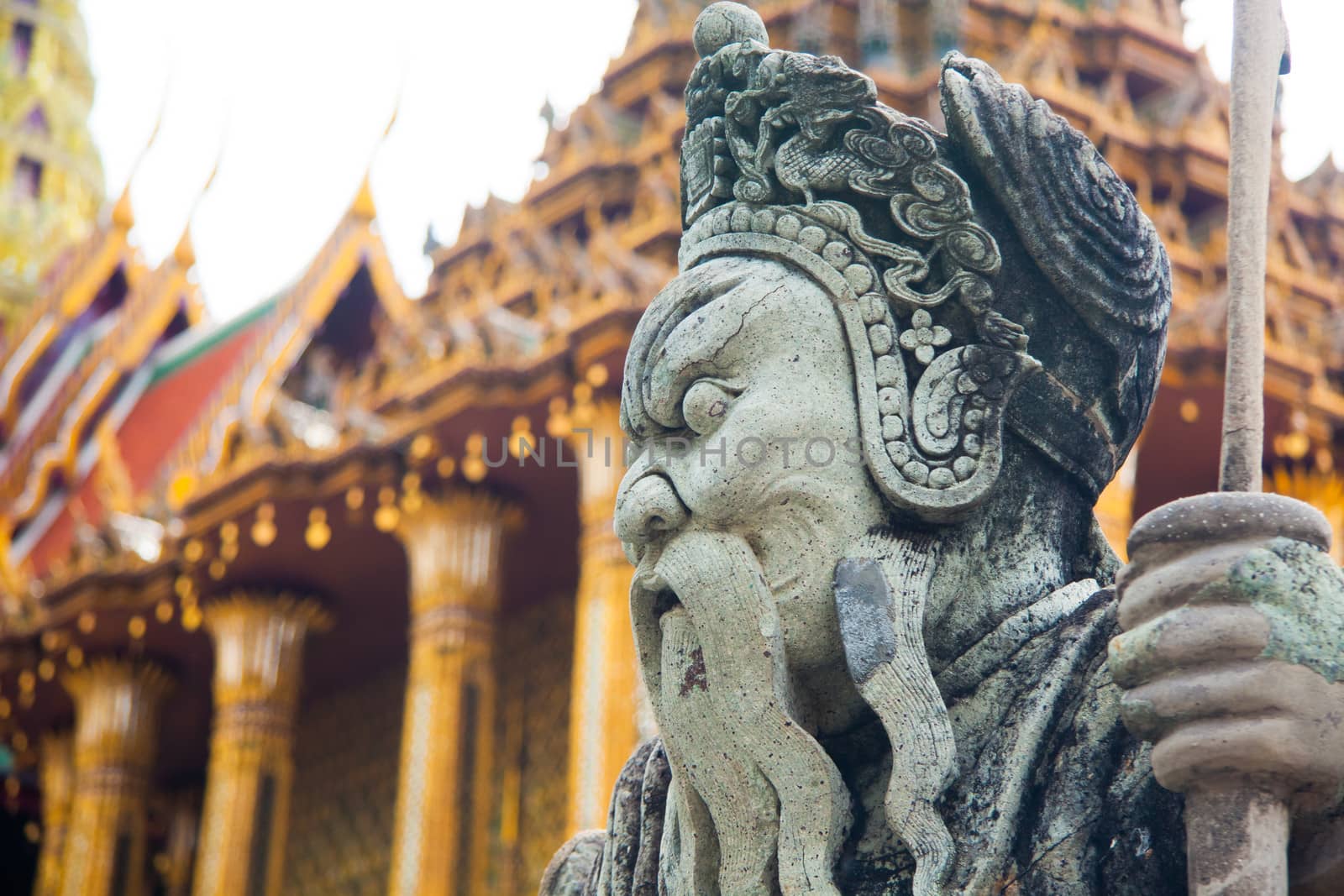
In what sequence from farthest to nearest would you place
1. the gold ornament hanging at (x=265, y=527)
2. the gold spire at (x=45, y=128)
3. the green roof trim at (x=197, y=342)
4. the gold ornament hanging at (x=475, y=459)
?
1. the gold spire at (x=45, y=128)
2. the green roof trim at (x=197, y=342)
3. the gold ornament hanging at (x=265, y=527)
4. the gold ornament hanging at (x=475, y=459)

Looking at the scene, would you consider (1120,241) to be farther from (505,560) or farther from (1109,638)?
(505,560)

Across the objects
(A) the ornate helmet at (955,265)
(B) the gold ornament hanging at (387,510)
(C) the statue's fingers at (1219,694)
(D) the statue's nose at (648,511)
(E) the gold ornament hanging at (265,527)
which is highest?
(E) the gold ornament hanging at (265,527)

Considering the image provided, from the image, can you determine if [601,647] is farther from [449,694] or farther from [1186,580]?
[1186,580]

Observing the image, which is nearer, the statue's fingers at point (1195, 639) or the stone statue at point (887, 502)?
the statue's fingers at point (1195, 639)

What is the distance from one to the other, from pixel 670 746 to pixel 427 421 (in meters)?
8.18

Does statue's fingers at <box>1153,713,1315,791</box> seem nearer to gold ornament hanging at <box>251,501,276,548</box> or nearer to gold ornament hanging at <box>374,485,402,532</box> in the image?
gold ornament hanging at <box>374,485,402,532</box>

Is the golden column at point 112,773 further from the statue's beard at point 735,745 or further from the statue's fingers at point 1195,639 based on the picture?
the statue's fingers at point 1195,639

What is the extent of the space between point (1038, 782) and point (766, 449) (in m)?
0.47

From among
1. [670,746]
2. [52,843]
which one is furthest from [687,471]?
[52,843]

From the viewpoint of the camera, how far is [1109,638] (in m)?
2.24

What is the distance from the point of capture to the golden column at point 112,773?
1288 centimetres

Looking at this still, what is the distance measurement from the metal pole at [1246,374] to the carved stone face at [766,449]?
423 mm

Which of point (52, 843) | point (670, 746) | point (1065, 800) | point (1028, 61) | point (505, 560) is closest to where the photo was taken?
point (1065, 800)

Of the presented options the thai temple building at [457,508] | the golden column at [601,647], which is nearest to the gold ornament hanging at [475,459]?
the thai temple building at [457,508]
